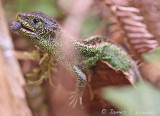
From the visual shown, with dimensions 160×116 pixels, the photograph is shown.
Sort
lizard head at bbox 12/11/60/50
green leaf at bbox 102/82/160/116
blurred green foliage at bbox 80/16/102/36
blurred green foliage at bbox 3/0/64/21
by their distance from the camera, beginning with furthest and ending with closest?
blurred green foliage at bbox 80/16/102/36
blurred green foliage at bbox 3/0/64/21
lizard head at bbox 12/11/60/50
green leaf at bbox 102/82/160/116

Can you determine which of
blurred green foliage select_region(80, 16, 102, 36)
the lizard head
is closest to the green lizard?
the lizard head

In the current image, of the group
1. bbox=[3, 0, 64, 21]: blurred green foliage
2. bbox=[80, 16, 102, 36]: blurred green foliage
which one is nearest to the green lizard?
bbox=[80, 16, 102, 36]: blurred green foliage

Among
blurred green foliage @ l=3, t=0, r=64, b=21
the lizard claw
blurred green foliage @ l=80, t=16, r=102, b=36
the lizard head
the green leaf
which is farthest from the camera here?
blurred green foliage @ l=80, t=16, r=102, b=36

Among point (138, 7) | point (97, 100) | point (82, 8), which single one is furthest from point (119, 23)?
point (97, 100)

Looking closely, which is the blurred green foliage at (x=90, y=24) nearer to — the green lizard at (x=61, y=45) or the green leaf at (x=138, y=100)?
the green lizard at (x=61, y=45)

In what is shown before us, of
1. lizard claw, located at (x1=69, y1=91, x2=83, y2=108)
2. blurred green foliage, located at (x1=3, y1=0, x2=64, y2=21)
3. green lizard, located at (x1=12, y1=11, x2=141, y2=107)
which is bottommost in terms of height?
lizard claw, located at (x1=69, y1=91, x2=83, y2=108)

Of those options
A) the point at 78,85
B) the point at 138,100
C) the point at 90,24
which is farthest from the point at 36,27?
the point at 90,24

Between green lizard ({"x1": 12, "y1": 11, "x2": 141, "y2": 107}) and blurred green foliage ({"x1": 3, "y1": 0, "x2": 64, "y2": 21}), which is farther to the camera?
blurred green foliage ({"x1": 3, "y1": 0, "x2": 64, "y2": 21})

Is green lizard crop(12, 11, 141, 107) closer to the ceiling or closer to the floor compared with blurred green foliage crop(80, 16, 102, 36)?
closer to the floor

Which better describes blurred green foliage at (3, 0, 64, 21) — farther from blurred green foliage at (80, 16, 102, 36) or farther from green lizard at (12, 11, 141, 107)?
green lizard at (12, 11, 141, 107)

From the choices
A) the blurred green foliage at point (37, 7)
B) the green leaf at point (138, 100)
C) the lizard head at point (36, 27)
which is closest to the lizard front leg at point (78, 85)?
the lizard head at point (36, 27)
